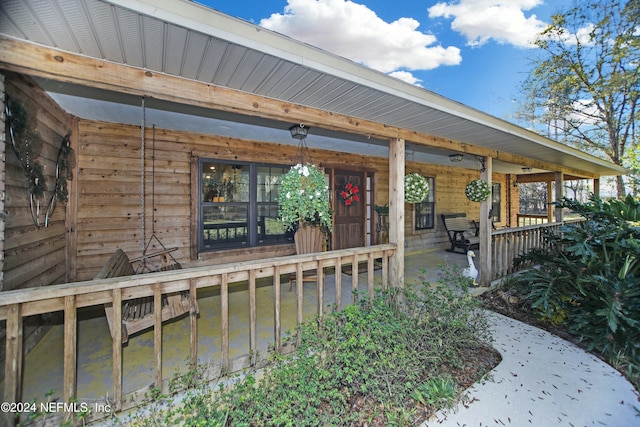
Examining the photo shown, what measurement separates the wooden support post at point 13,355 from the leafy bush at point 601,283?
4.20m

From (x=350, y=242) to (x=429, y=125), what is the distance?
11.1ft

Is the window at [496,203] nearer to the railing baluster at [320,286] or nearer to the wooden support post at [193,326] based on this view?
the railing baluster at [320,286]

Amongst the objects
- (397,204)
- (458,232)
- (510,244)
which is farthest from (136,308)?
(458,232)

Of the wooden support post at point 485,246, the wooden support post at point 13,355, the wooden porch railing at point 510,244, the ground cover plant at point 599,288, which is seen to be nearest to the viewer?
the wooden support post at point 13,355

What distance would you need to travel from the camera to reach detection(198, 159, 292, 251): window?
428 cm

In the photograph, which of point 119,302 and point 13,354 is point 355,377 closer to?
point 119,302

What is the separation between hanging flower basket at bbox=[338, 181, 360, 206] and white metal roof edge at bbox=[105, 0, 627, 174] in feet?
9.67

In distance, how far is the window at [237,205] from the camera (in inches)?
169

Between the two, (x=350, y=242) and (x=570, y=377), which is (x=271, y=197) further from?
(x=570, y=377)

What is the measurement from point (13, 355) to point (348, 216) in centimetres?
509

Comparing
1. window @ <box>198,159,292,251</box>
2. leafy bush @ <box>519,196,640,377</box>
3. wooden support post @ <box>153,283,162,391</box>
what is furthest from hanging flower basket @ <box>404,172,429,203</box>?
wooden support post @ <box>153,283,162,391</box>

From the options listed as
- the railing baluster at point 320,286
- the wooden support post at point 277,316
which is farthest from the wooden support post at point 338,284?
the wooden support post at point 277,316

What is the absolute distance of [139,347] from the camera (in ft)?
8.34

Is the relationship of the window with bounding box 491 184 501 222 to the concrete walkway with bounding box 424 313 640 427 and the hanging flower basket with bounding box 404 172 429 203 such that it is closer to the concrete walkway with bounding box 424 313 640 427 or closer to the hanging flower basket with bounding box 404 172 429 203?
the hanging flower basket with bounding box 404 172 429 203
